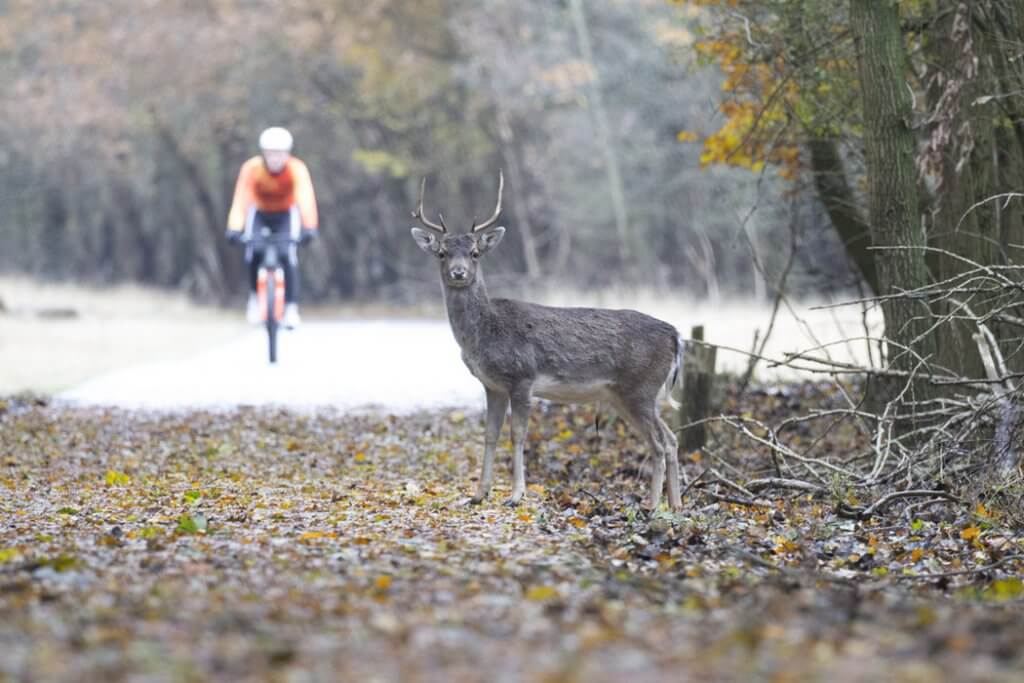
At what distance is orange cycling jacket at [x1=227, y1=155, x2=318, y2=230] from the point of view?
65.7 ft

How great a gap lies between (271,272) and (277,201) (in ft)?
3.88

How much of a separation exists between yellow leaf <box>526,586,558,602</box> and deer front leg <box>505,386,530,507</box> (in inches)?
132

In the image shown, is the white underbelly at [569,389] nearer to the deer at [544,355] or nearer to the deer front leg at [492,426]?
the deer at [544,355]

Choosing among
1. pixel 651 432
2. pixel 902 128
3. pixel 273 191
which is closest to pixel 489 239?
pixel 651 432

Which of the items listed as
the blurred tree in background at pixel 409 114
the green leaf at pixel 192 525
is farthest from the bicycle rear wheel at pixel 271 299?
the blurred tree in background at pixel 409 114

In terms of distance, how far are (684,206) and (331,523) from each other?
110 ft

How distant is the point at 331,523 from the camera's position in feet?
29.0

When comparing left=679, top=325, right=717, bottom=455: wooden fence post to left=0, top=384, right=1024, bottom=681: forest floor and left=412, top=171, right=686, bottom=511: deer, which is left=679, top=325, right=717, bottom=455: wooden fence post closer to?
left=0, top=384, right=1024, bottom=681: forest floor

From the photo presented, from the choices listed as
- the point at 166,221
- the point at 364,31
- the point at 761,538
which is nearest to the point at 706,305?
the point at 364,31

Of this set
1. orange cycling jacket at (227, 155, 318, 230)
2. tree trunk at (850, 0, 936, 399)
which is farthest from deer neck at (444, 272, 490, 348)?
orange cycling jacket at (227, 155, 318, 230)

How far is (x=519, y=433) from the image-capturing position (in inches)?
392

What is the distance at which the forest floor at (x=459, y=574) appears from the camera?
4977 millimetres

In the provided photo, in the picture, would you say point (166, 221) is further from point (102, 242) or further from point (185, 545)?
point (185, 545)

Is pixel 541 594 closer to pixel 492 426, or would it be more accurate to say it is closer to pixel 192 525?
pixel 192 525
